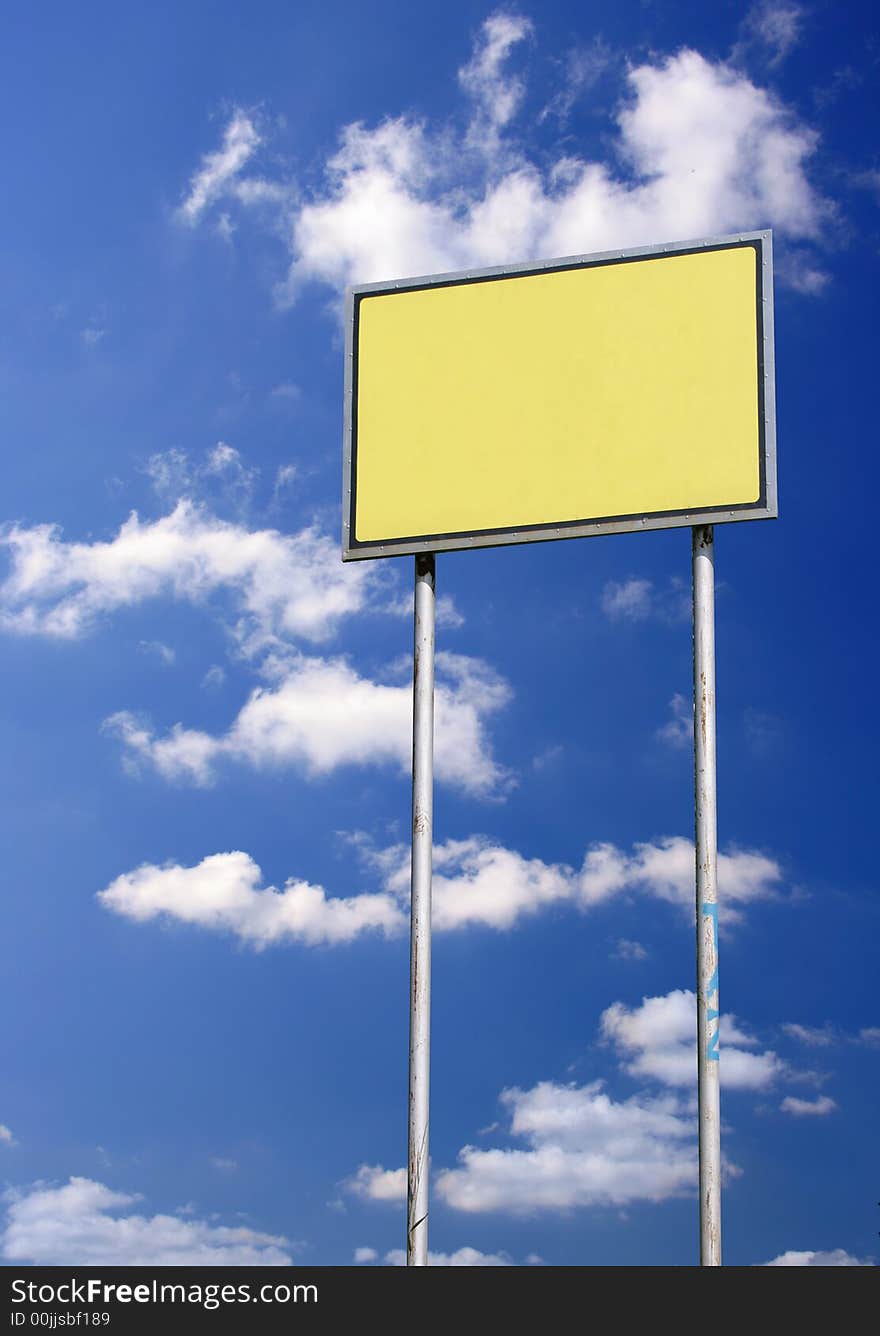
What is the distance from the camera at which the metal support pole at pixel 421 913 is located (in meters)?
11.9

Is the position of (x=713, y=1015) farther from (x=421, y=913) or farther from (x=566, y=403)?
(x=566, y=403)

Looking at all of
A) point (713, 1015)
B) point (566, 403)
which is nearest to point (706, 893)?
point (713, 1015)

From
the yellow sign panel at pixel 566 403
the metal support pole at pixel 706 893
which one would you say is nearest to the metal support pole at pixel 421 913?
the yellow sign panel at pixel 566 403

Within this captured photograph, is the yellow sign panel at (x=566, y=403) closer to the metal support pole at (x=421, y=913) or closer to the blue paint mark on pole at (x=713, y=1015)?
the metal support pole at (x=421, y=913)

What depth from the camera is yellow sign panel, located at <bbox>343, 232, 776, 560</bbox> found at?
12680mm

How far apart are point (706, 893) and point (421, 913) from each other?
2335 mm

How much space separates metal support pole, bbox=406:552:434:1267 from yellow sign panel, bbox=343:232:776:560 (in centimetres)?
70

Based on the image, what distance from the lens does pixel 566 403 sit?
42.8 ft

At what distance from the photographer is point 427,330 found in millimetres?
13641

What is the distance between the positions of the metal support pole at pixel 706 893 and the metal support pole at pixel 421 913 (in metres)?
2.18
